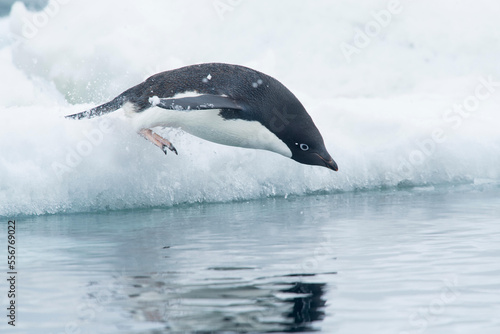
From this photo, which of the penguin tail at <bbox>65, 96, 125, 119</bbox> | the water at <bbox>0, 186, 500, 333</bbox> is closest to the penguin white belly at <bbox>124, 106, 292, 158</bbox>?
the penguin tail at <bbox>65, 96, 125, 119</bbox>

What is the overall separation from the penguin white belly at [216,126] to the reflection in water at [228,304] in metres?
2.64

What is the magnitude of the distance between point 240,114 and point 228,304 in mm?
3233

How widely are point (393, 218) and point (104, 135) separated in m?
3.48

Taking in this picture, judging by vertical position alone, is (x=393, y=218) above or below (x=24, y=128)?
below

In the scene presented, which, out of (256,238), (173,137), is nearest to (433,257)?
(256,238)

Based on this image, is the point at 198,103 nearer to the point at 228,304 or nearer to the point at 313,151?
the point at 313,151

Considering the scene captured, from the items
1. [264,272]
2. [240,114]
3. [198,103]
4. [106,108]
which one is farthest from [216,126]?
[264,272]

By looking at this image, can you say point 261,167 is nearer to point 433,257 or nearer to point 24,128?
point 24,128

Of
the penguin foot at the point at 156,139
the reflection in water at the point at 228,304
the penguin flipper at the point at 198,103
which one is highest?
the penguin flipper at the point at 198,103

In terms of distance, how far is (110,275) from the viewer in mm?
4117

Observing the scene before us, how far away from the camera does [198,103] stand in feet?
19.7

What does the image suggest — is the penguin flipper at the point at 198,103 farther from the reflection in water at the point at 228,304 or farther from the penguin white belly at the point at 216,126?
the reflection in water at the point at 228,304

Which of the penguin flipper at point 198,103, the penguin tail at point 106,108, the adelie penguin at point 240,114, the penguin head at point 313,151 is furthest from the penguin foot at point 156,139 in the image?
the penguin head at point 313,151

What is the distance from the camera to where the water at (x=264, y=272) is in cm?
303
